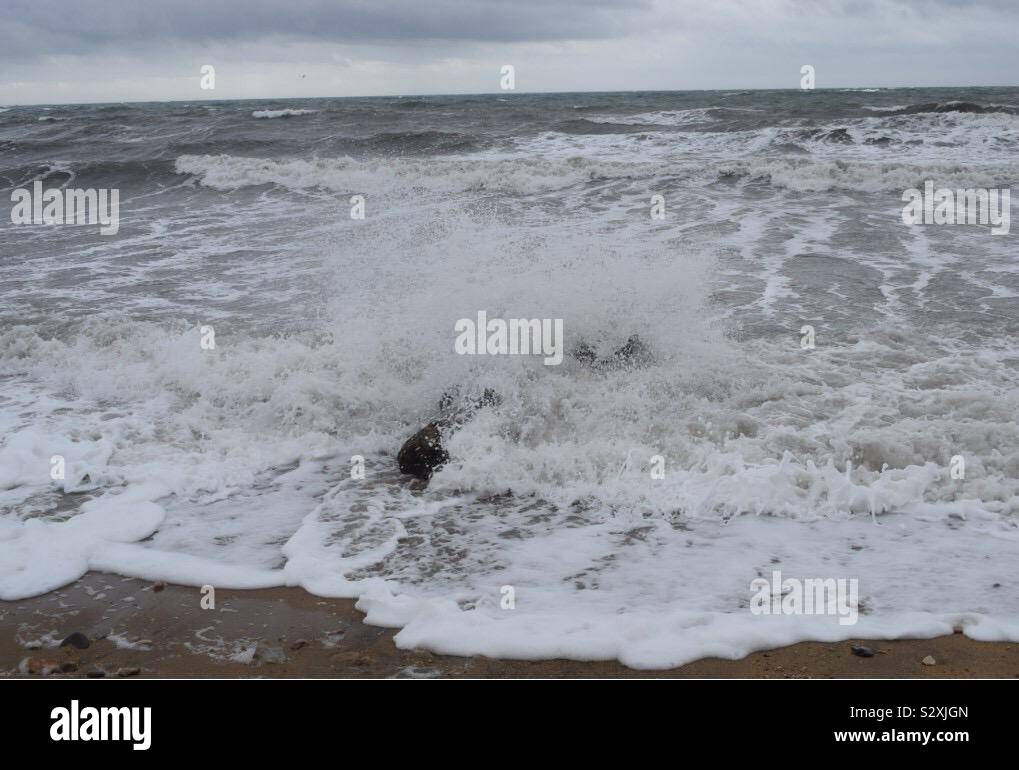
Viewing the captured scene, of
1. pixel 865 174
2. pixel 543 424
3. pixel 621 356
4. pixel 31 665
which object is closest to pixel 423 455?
pixel 543 424

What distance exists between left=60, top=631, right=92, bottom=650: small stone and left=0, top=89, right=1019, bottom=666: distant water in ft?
2.08

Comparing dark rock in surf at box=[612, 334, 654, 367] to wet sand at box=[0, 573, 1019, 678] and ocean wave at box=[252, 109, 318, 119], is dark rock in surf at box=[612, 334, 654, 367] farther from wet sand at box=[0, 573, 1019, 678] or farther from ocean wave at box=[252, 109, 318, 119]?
ocean wave at box=[252, 109, 318, 119]

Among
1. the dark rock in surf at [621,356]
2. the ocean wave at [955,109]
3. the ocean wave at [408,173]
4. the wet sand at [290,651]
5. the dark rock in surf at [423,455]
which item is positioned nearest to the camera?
the wet sand at [290,651]

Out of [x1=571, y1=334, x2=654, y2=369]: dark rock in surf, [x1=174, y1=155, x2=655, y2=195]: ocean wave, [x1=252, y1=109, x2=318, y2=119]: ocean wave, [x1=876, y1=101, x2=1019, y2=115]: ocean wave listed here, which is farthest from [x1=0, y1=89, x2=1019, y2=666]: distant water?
[x1=252, y1=109, x2=318, y2=119]: ocean wave

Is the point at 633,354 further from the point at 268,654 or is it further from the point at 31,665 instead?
the point at 31,665

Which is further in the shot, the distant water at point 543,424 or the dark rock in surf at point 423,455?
the dark rock in surf at point 423,455

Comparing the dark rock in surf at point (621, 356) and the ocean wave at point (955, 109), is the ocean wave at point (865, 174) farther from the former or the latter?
the dark rock in surf at point (621, 356)

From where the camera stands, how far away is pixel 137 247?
13.1 m

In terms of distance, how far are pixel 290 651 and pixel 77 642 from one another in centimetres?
100

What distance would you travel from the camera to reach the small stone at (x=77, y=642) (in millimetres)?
3678

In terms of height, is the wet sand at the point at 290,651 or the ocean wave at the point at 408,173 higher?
the ocean wave at the point at 408,173

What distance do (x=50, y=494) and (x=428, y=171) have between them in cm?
1637

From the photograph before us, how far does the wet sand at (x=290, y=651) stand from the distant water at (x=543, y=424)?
12cm

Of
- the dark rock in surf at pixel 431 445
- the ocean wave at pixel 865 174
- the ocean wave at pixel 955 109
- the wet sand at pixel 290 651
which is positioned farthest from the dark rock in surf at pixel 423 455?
the ocean wave at pixel 955 109
